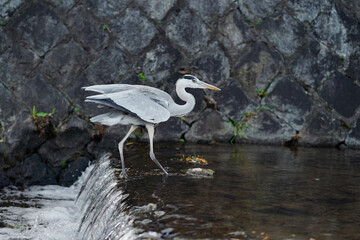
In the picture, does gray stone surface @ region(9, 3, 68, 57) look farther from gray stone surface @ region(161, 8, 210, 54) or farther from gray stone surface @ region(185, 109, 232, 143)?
gray stone surface @ region(185, 109, 232, 143)

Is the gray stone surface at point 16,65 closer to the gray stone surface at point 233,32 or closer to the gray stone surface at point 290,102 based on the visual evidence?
the gray stone surface at point 233,32

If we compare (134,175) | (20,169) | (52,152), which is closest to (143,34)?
(52,152)

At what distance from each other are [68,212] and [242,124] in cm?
260

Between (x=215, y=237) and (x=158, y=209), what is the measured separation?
56 centimetres

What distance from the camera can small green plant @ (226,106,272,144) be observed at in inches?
242

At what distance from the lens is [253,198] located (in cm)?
298

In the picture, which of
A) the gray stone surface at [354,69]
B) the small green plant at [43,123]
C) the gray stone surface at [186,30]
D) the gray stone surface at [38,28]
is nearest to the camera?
the small green plant at [43,123]

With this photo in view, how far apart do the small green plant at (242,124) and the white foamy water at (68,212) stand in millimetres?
1930

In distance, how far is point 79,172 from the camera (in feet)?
19.4

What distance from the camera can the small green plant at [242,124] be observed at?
6.16 metres

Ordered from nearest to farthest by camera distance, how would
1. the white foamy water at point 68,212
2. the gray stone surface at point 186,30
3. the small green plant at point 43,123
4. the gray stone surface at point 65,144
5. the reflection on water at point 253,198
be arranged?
the reflection on water at point 253,198 → the white foamy water at point 68,212 → the small green plant at point 43,123 → the gray stone surface at point 65,144 → the gray stone surface at point 186,30

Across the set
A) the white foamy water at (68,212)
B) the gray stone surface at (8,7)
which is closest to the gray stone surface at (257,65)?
the white foamy water at (68,212)

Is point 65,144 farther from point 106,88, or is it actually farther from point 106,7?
point 106,88

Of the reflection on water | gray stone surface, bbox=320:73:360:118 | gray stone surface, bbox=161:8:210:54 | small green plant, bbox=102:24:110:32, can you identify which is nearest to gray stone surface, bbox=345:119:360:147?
gray stone surface, bbox=320:73:360:118
